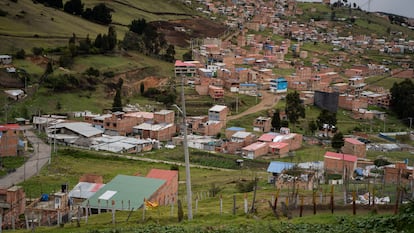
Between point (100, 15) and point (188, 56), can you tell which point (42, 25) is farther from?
point (188, 56)

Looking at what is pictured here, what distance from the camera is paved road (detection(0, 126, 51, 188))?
20.1 m

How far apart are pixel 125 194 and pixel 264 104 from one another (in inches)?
974

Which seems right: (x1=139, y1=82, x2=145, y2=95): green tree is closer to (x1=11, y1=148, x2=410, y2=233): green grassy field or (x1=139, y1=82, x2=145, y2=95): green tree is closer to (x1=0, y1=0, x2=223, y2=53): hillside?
(x1=0, y1=0, x2=223, y2=53): hillside

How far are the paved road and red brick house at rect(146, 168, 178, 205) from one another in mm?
5697

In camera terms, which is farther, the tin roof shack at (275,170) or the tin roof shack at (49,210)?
the tin roof shack at (275,170)

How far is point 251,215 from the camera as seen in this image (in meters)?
11.0

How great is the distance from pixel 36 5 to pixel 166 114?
965 inches

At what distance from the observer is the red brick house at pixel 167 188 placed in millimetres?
15880

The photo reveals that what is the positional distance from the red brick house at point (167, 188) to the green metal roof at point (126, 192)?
0.29m

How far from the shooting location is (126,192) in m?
15.0

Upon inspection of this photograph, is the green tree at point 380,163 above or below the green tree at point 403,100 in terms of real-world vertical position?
below

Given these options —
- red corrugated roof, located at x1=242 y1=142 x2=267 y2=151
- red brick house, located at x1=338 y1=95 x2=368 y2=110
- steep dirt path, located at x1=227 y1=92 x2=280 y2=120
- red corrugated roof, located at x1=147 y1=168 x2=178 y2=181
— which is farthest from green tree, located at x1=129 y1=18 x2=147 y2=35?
red corrugated roof, located at x1=147 y1=168 x2=178 y2=181

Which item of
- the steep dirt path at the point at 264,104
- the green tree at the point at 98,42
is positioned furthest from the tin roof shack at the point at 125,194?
the green tree at the point at 98,42

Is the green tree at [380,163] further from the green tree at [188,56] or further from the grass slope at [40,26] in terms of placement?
the green tree at [188,56]
